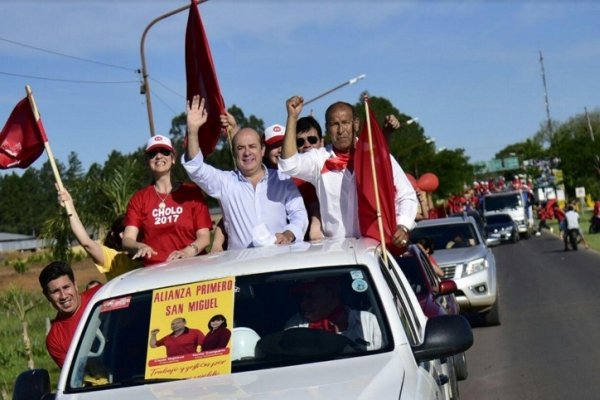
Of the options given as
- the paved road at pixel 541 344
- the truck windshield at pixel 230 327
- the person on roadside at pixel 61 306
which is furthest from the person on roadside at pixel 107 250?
the paved road at pixel 541 344

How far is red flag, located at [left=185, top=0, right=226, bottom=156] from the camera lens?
8.13 metres


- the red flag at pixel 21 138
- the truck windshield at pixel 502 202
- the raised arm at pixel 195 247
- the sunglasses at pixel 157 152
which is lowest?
the truck windshield at pixel 502 202

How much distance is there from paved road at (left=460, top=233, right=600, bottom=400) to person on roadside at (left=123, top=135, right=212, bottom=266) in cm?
431

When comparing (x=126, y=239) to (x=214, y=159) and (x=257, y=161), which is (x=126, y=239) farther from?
(x=214, y=159)

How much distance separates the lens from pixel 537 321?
16547 millimetres

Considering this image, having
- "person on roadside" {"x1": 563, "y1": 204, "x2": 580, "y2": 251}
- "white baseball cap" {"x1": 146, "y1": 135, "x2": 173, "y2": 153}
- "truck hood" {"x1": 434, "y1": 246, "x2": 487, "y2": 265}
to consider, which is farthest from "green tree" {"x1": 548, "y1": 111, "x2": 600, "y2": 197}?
"white baseball cap" {"x1": 146, "y1": 135, "x2": 173, "y2": 153}

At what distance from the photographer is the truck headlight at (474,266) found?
15844 millimetres

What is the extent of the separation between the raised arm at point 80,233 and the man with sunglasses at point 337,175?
1.42 meters

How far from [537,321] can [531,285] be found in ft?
25.5

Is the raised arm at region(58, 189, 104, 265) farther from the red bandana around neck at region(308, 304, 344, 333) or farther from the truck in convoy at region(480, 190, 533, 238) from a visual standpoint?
the truck in convoy at region(480, 190, 533, 238)

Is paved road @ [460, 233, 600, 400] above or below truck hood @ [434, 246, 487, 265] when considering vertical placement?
below

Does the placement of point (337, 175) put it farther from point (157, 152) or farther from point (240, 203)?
point (157, 152)

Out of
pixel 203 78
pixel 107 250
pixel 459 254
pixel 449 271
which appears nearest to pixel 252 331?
pixel 107 250

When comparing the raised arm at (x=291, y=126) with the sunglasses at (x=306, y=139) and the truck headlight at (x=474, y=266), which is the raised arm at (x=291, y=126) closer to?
the sunglasses at (x=306, y=139)
